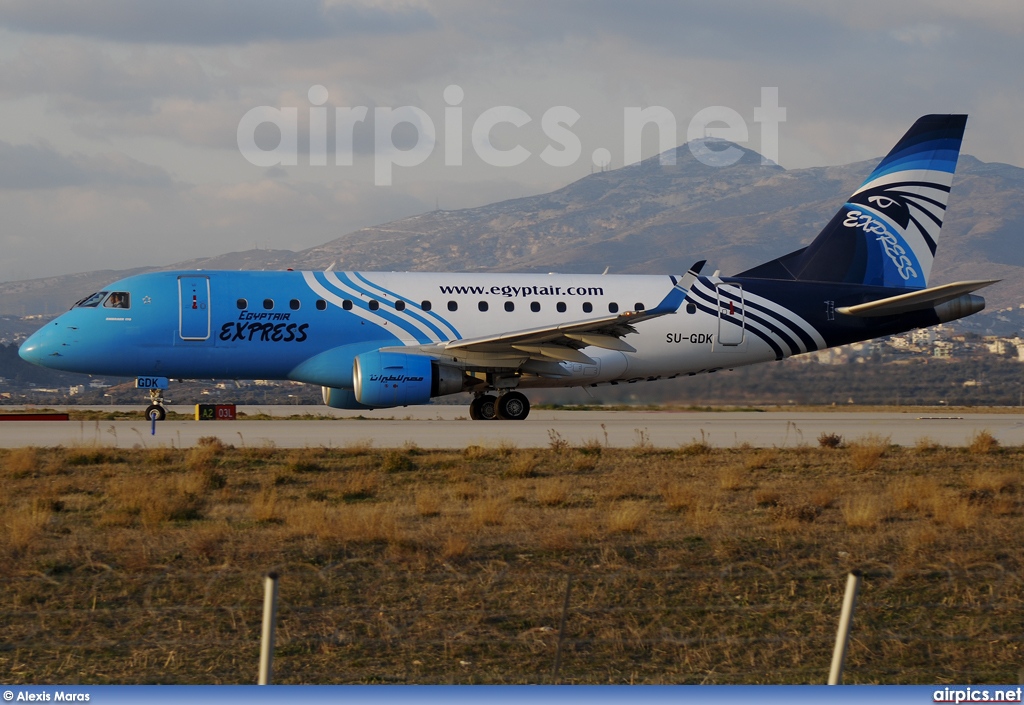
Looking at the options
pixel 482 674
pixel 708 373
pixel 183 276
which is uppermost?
pixel 183 276

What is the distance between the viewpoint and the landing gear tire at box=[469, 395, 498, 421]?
106 feet

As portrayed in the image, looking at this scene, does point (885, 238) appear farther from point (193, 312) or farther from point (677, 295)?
point (193, 312)

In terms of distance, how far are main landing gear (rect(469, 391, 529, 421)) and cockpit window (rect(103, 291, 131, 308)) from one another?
926 cm

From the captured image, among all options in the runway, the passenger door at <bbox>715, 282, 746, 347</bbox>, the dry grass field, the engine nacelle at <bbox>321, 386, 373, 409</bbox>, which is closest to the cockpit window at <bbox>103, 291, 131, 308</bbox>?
the runway

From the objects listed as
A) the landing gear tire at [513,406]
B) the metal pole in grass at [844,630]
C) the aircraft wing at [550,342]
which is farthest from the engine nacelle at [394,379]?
the metal pole in grass at [844,630]

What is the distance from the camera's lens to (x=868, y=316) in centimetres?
3309

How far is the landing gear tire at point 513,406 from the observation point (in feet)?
104

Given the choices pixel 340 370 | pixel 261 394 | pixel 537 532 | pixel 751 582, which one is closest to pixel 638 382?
pixel 340 370

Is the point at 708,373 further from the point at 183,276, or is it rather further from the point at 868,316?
the point at 183,276

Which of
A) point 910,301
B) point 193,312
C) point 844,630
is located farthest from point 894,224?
point 844,630

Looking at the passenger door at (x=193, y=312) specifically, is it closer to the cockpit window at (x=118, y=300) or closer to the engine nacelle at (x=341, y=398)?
the cockpit window at (x=118, y=300)

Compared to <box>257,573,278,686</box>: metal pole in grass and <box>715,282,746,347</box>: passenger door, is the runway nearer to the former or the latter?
<box>715,282,746,347</box>: passenger door

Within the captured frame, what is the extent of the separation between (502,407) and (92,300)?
10.9 m

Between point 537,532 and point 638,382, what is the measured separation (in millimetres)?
19223
